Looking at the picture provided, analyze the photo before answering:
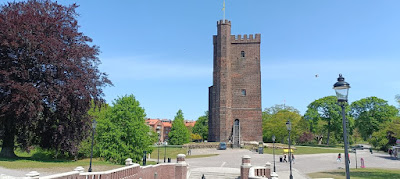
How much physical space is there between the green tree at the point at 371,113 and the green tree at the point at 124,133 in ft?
177

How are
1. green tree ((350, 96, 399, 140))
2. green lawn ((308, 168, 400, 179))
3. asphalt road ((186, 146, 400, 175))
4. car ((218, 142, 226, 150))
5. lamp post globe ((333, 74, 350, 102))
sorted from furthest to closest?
green tree ((350, 96, 399, 140)) < car ((218, 142, 226, 150)) < asphalt road ((186, 146, 400, 175)) < green lawn ((308, 168, 400, 179)) < lamp post globe ((333, 74, 350, 102))

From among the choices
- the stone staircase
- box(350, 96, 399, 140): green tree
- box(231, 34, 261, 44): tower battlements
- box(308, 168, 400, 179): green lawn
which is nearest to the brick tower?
box(231, 34, 261, 44): tower battlements

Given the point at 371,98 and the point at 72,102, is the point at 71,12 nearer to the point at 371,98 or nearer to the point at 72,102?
the point at 72,102

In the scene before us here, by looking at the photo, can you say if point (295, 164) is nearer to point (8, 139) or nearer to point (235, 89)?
point (235, 89)

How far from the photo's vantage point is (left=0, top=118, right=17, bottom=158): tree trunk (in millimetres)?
19938

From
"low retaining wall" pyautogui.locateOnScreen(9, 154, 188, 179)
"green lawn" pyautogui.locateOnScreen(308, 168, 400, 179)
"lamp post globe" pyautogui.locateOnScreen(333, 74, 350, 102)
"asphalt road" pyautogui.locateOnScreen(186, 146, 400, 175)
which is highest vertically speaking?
"lamp post globe" pyautogui.locateOnScreen(333, 74, 350, 102)

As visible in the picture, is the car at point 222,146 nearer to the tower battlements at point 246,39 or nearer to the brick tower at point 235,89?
the brick tower at point 235,89

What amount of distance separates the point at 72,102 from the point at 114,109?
1090 cm

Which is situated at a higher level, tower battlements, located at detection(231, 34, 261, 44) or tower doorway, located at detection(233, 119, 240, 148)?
tower battlements, located at detection(231, 34, 261, 44)

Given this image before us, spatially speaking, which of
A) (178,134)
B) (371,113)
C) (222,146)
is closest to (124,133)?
(222,146)

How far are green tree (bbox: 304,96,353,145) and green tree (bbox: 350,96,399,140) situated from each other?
3.87 metres

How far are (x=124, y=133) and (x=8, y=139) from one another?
11.0 meters

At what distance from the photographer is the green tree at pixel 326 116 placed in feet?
206

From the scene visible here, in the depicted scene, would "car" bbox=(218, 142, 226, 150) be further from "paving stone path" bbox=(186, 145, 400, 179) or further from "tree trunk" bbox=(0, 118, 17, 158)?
"tree trunk" bbox=(0, 118, 17, 158)
